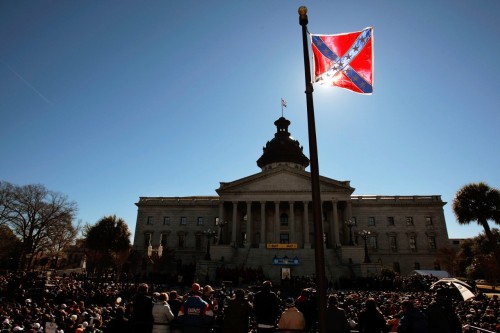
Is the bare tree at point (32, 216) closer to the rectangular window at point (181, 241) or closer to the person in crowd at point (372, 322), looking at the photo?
the rectangular window at point (181, 241)

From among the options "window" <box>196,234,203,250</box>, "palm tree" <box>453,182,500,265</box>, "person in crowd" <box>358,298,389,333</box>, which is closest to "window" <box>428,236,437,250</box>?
"palm tree" <box>453,182,500,265</box>

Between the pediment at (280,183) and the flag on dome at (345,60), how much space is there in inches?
1646

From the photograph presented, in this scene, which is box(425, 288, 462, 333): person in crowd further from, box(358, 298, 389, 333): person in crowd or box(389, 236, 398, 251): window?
box(389, 236, 398, 251): window

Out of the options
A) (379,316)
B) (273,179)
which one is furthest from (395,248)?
(379,316)

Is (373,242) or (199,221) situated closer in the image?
(373,242)

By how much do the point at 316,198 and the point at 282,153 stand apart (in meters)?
55.8

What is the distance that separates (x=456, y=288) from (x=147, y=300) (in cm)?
1491

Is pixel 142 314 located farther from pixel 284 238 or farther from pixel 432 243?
pixel 432 243

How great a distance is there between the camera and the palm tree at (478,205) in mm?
33531

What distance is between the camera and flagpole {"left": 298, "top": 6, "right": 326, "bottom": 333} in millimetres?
4867

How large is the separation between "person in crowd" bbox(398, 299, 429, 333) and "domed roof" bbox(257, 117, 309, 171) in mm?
53240

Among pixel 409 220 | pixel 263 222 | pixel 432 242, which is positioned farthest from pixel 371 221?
pixel 263 222

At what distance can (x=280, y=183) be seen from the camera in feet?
166

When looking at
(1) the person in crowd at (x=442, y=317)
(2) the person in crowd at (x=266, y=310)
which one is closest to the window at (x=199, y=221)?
(2) the person in crowd at (x=266, y=310)
